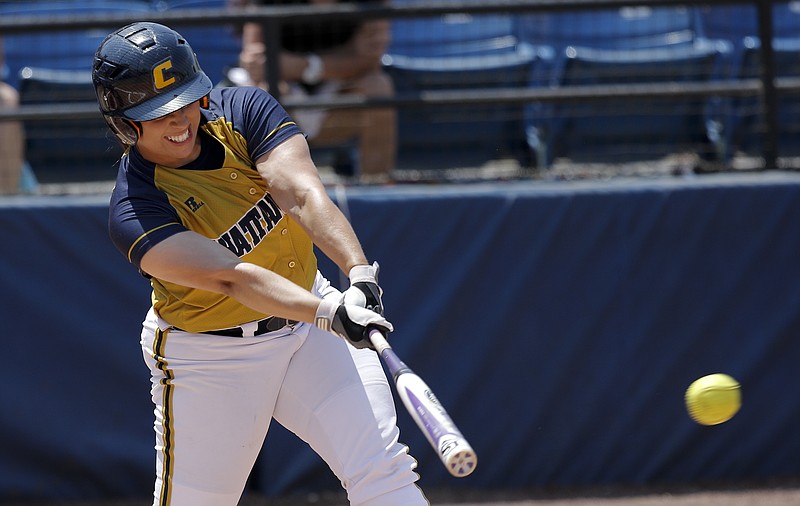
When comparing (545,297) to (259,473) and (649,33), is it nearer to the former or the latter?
(259,473)

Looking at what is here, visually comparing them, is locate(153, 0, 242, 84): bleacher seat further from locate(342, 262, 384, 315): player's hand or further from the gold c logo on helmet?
locate(342, 262, 384, 315): player's hand

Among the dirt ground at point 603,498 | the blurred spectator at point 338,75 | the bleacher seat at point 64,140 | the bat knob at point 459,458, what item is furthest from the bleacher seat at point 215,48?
the bat knob at point 459,458

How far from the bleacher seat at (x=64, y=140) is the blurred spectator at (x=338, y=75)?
2.75 ft

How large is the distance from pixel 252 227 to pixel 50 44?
12.3 feet

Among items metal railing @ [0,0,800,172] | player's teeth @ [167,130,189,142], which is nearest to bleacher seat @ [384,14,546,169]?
metal railing @ [0,0,800,172]

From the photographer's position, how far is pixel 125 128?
308 cm

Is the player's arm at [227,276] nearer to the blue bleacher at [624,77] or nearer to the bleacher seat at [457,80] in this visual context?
the bleacher seat at [457,80]

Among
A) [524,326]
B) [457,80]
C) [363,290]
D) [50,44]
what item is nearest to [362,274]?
[363,290]

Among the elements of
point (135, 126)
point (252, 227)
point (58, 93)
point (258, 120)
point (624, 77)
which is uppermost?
point (135, 126)

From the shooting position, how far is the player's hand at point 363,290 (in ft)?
9.38

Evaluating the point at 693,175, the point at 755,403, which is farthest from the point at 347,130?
the point at 755,403

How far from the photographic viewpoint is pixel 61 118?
5113mm

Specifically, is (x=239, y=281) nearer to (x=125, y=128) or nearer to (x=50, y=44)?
(x=125, y=128)

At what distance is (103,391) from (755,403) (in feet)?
9.98
